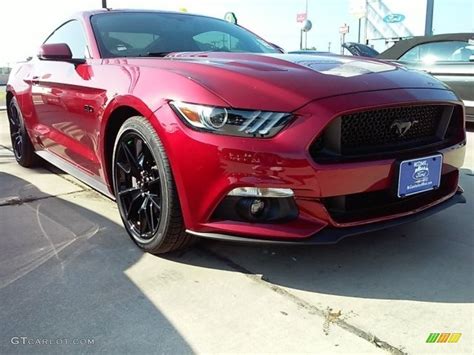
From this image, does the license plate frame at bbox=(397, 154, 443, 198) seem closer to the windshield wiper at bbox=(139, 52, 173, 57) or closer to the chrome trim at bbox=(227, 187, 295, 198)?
the chrome trim at bbox=(227, 187, 295, 198)

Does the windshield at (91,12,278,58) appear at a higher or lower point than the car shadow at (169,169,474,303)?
higher

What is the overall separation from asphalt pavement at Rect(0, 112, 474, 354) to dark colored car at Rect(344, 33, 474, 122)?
12.9 feet

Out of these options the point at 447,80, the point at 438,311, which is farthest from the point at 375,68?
the point at 447,80

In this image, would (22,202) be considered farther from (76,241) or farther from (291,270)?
(291,270)

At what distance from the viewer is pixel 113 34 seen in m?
3.27

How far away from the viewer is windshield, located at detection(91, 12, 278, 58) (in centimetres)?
318

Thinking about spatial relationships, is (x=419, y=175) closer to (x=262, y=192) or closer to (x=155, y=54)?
(x=262, y=192)

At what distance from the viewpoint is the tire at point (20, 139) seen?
4.61 meters

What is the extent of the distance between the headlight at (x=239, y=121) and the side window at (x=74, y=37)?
1601 millimetres

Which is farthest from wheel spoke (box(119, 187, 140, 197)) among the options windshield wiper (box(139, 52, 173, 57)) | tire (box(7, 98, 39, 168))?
tire (box(7, 98, 39, 168))

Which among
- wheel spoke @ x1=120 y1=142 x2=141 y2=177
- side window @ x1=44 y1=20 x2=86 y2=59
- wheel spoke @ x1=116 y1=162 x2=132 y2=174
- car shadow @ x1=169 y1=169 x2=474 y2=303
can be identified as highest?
side window @ x1=44 y1=20 x2=86 y2=59

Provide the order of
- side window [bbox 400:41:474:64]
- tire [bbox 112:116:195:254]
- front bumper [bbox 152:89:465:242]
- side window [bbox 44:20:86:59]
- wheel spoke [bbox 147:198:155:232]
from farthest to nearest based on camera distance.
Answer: side window [bbox 400:41:474:64] < side window [bbox 44:20:86:59] < wheel spoke [bbox 147:198:155:232] < tire [bbox 112:116:195:254] < front bumper [bbox 152:89:465:242]

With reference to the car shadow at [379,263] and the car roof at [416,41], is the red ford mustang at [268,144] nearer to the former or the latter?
the car shadow at [379,263]

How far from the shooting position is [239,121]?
6.85 feet
